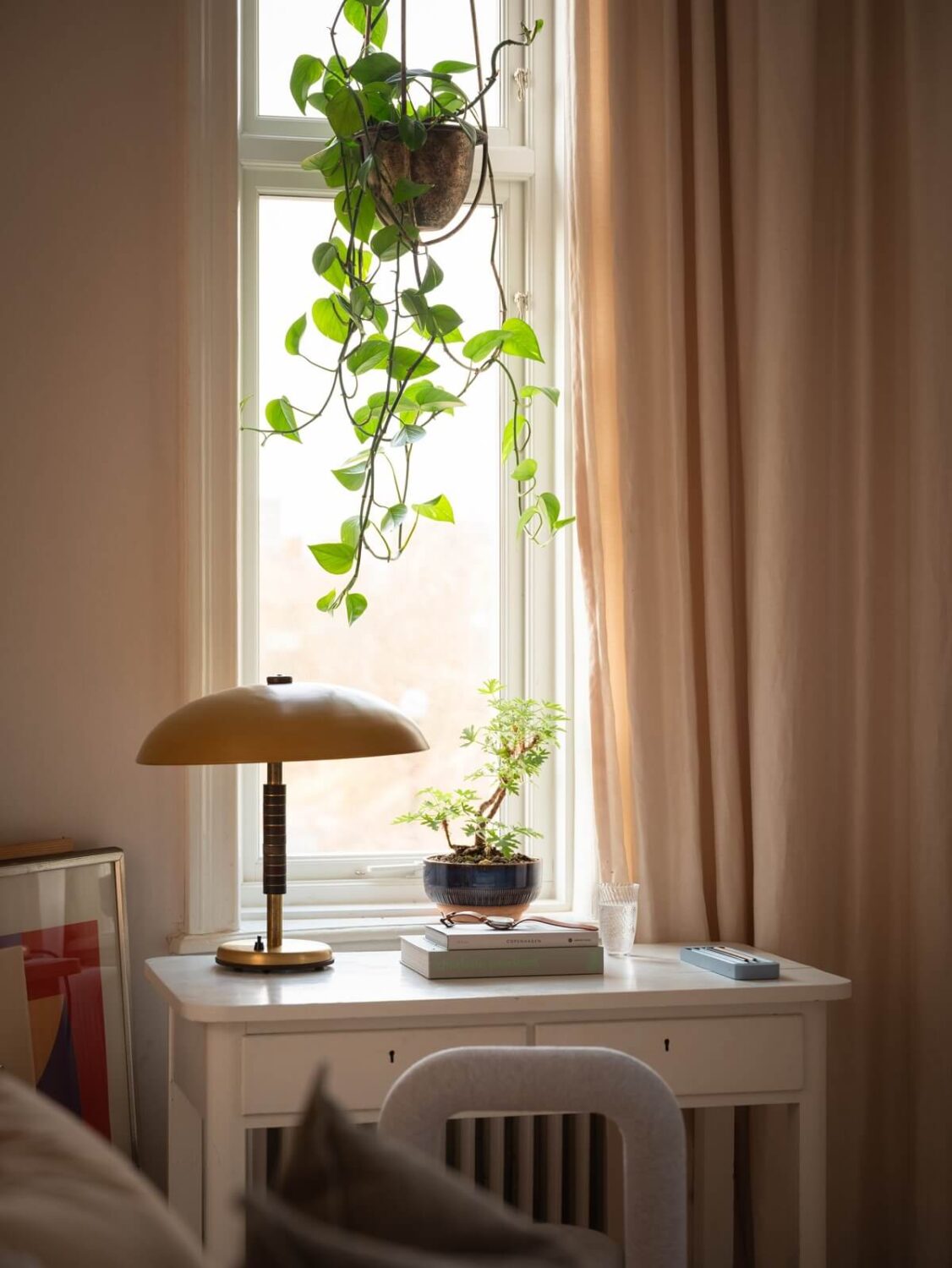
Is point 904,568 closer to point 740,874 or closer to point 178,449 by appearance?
point 740,874

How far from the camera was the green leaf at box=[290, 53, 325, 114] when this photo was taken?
2074mm

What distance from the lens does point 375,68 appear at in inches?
80.4

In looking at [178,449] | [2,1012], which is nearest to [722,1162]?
[2,1012]

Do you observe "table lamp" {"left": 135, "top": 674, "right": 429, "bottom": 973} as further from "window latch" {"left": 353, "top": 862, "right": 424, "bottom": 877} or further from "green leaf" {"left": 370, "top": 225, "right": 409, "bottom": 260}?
"green leaf" {"left": 370, "top": 225, "right": 409, "bottom": 260}

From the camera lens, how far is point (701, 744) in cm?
216

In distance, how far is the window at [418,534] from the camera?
2.32 meters

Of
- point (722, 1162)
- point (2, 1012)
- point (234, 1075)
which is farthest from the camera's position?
point (722, 1162)

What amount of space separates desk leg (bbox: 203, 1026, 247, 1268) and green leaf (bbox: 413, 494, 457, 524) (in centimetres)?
93

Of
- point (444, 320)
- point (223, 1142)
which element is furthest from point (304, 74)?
point (223, 1142)

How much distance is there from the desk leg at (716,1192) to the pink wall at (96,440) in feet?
2.85

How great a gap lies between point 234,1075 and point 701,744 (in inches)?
36.4

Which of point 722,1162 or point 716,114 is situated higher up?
point 716,114

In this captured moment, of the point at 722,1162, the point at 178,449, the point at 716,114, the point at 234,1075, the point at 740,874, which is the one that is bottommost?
the point at 722,1162

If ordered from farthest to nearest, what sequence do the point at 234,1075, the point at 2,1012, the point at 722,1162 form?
the point at 722,1162 → the point at 2,1012 → the point at 234,1075
